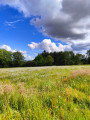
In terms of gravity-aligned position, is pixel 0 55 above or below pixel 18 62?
above

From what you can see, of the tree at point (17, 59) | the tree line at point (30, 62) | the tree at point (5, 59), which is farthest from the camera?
the tree at point (17, 59)

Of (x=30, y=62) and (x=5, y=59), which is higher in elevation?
(x=5, y=59)

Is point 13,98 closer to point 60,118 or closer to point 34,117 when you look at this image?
point 34,117

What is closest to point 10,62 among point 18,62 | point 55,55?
point 18,62

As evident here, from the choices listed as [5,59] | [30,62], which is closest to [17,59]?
[5,59]

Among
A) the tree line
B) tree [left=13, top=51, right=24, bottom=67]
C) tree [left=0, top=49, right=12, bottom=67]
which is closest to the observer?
tree [left=0, top=49, right=12, bottom=67]

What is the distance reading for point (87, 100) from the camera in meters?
2.77

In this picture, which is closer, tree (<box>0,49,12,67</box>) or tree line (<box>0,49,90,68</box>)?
tree (<box>0,49,12,67</box>)

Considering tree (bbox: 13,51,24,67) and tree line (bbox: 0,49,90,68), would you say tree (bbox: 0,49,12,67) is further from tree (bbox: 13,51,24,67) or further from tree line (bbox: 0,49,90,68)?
tree (bbox: 13,51,24,67)

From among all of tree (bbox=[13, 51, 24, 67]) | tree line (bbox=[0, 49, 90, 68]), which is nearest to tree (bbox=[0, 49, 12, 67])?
tree line (bbox=[0, 49, 90, 68])

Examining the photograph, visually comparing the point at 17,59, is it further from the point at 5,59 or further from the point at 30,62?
the point at 30,62

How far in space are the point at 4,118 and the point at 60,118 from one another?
5.79ft

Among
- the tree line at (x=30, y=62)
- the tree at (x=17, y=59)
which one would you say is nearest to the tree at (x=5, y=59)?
the tree line at (x=30, y=62)

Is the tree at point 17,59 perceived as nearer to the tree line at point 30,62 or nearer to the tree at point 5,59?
the tree line at point 30,62
